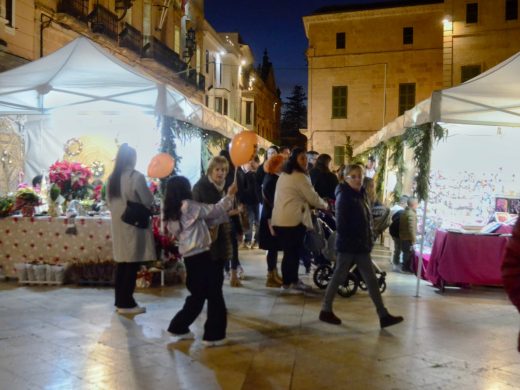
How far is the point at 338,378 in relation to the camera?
4.23 meters

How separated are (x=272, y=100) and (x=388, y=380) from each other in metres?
65.9

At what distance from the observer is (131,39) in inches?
890

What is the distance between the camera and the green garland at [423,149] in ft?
24.8

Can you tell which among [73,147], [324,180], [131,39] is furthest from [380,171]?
[131,39]

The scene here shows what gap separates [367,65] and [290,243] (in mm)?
26434

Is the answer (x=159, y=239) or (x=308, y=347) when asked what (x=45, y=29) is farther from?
(x=308, y=347)

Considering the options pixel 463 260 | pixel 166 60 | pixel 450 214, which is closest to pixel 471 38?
pixel 166 60

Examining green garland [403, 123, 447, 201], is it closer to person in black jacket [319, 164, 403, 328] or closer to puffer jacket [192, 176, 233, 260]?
person in black jacket [319, 164, 403, 328]

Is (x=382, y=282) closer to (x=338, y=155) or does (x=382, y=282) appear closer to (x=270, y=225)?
(x=270, y=225)

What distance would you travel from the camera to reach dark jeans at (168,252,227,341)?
4.87m

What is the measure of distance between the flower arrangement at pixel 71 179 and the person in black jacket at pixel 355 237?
177 inches

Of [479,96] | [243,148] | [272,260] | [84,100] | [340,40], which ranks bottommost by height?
[272,260]

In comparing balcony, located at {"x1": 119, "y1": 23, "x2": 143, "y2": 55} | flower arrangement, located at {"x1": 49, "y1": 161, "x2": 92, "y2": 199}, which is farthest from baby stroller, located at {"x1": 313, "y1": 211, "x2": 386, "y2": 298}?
balcony, located at {"x1": 119, "y1": 23, "x2": 143, "y2": 55}

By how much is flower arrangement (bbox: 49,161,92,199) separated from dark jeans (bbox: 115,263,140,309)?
2.70m
